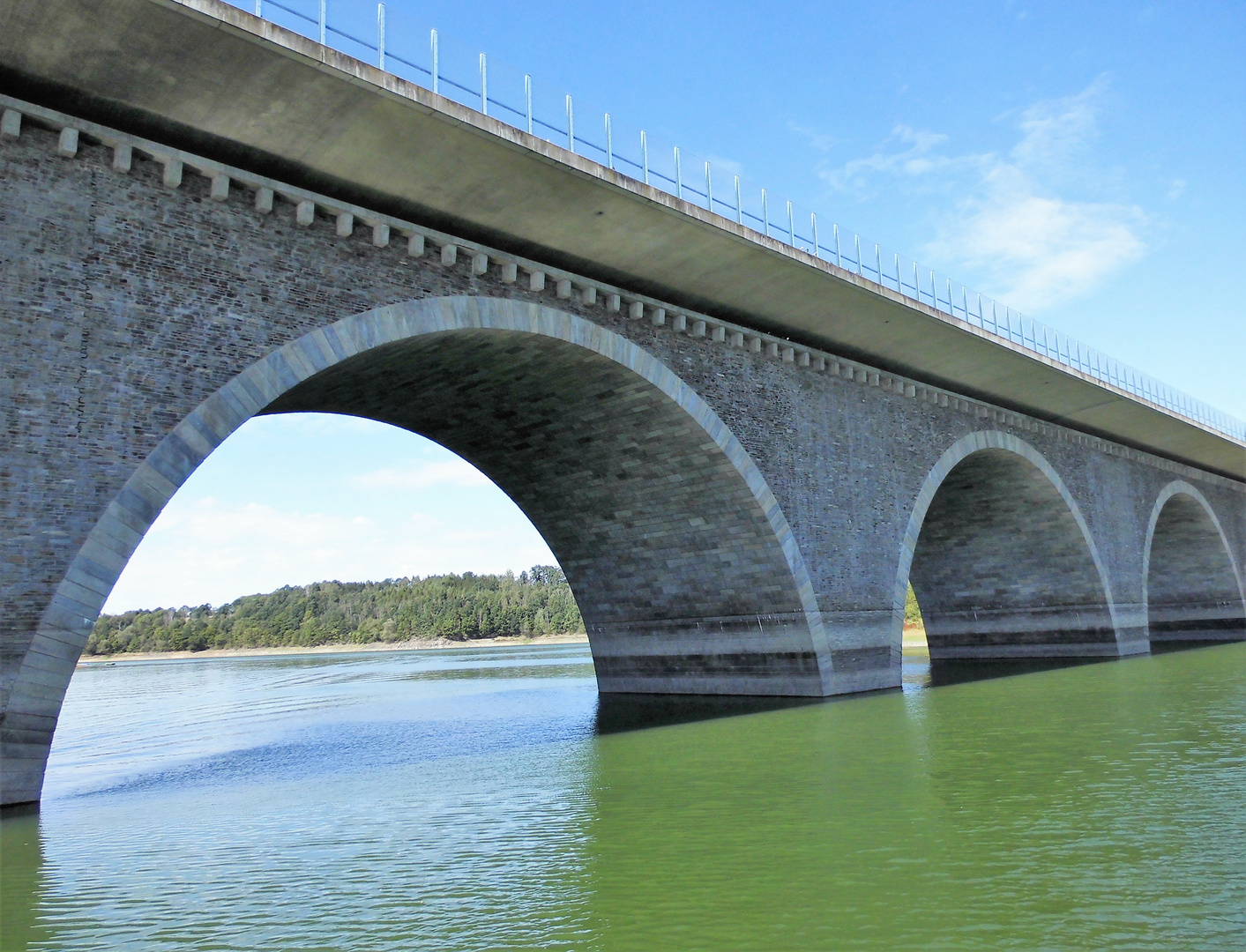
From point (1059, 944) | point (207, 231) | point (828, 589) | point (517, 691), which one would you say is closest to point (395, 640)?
point (517, 691)

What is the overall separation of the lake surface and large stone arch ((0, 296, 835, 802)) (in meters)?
2.73

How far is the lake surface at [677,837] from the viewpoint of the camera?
261 inches

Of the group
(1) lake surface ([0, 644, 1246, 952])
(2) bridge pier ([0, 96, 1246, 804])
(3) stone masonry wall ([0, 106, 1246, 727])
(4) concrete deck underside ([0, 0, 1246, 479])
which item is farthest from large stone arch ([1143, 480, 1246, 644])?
(3) stone masonry wall ([0, 106, 1246, 727])

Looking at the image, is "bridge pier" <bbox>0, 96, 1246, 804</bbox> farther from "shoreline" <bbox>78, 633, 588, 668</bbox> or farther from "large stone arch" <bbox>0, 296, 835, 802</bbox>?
"shoreline" <bbox>78, 633, 588, 668</bbox>

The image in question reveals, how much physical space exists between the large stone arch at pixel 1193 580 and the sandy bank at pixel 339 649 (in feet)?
217

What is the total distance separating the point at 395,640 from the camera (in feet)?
363

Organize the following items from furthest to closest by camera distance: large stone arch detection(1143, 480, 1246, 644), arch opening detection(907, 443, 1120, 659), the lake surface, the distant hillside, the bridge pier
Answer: the distant hillside
large stone arch detection(1143, 480, 1246, 644)
arch opening detection(907, 443, 1120, 659)
the bridge pier
the lake surface

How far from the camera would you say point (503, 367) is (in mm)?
18859

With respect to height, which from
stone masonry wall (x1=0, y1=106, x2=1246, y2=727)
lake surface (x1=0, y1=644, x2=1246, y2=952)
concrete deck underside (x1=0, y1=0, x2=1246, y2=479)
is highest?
concrete deck underside (x1=0, y1=0, x2=1246, y2=479)

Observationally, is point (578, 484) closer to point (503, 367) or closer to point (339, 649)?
point (503, 367)

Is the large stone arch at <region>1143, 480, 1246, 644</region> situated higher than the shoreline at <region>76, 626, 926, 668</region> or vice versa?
the large stone arch at <region>1143, 480, 1246, 644</region>

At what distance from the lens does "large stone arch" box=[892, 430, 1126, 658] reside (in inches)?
1259

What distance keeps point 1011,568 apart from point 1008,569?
13 centimetres

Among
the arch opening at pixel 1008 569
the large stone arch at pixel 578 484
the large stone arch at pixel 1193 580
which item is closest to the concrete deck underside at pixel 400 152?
the large stone arch at pixel 578 484
